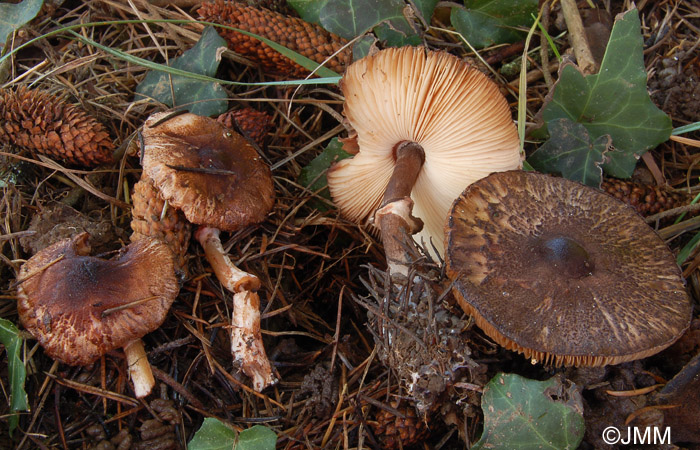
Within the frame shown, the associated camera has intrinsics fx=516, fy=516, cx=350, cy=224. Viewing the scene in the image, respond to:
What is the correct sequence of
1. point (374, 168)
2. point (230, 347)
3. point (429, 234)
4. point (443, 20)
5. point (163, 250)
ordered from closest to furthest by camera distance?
1. point (163, 250)
2. point (230, 347)
3. point (374, 168)
4. point (429, 234)
5. point (443, 20)

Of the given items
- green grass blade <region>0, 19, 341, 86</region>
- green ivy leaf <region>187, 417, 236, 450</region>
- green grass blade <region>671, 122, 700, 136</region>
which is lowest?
green ivy leaf <region>187, 417, 236, 450</region>

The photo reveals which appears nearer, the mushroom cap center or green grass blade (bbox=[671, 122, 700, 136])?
the mushroom cap center

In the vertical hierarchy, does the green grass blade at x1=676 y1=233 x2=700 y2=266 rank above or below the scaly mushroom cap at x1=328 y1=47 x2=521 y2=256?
below

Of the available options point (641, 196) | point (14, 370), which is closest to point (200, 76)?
point (14, 370)

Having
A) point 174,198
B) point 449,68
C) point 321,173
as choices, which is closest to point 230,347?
point 174,198

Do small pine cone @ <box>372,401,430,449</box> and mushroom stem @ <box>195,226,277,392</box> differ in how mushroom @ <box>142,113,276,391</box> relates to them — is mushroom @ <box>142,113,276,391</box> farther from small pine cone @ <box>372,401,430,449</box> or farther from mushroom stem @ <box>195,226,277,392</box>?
small pine cone @ <box>372,401,430,449</box>

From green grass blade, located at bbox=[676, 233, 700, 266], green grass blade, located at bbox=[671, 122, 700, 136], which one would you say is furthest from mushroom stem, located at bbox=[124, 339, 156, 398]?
green grass blade, located at bbox=[671, 122, 700, 136]

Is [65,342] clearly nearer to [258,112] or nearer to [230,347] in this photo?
[230,347]

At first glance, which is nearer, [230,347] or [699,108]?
[230,347]
